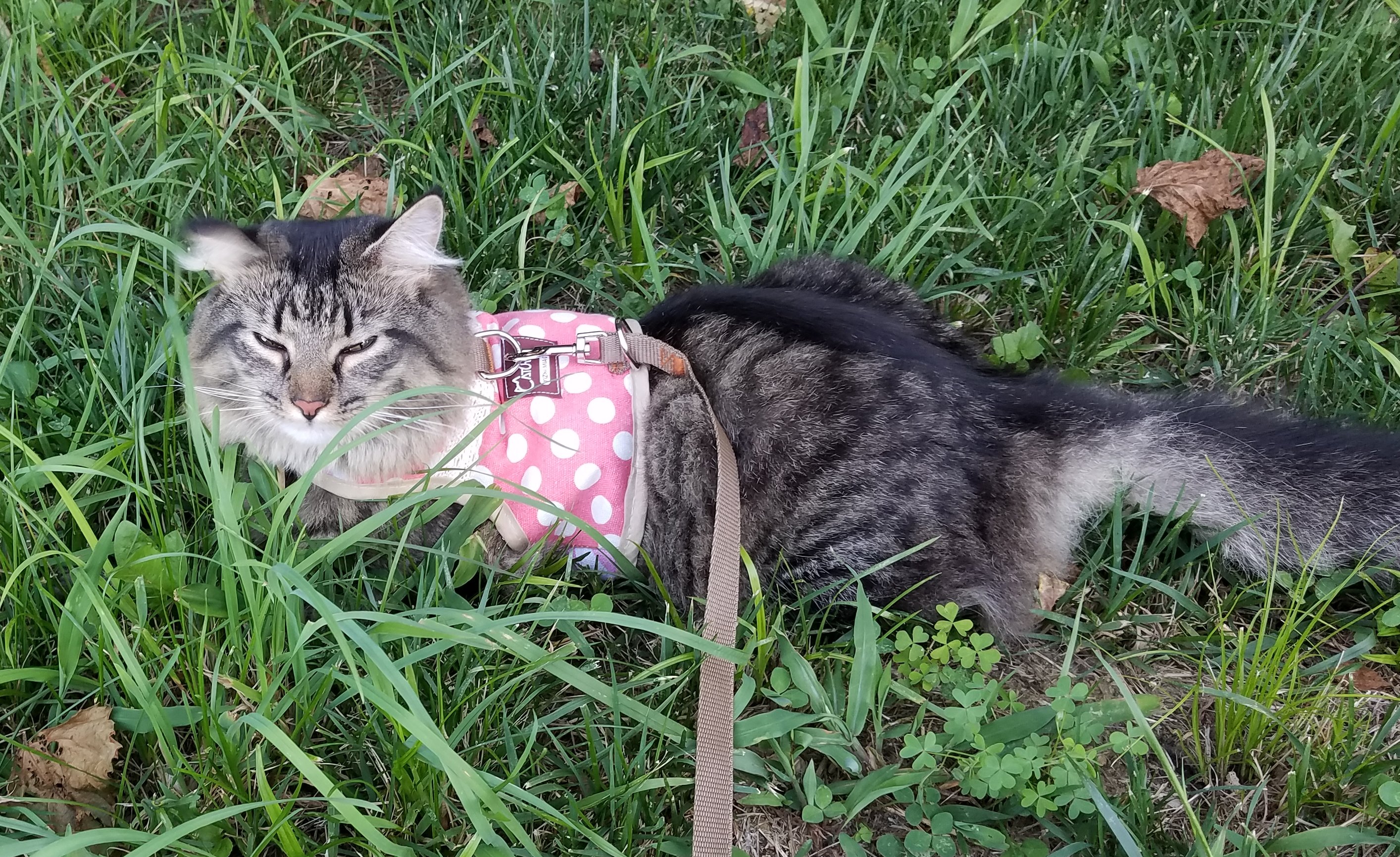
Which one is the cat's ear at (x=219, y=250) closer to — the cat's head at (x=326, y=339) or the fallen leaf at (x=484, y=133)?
the cat's head at (x=326, y=339)

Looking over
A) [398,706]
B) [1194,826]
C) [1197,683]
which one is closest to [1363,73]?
[1197,683]

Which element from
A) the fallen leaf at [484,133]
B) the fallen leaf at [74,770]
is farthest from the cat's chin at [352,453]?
the fallen leaf at [484,133]

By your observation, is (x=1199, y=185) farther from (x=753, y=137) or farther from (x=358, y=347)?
(x=358, y=347)

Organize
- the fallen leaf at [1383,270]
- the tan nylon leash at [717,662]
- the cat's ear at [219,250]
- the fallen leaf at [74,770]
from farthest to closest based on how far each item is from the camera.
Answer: the fallen leaf at [1383,270], the cat's ear at [219,250], the fallen leaf at [74,770], the tan nylon leash at [717,662]

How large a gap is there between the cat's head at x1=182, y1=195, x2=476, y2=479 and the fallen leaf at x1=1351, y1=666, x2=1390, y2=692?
2.14 meters

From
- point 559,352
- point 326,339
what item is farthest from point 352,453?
point 559,352

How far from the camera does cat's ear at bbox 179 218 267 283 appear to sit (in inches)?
81.7

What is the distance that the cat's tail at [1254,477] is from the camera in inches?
83.0


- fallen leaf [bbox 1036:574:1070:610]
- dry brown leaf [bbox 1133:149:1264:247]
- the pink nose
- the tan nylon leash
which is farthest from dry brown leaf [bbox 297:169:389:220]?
dry brown leaf [bbox 1133:149:1264:247]

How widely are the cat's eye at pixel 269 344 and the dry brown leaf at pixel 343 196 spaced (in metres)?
0.94

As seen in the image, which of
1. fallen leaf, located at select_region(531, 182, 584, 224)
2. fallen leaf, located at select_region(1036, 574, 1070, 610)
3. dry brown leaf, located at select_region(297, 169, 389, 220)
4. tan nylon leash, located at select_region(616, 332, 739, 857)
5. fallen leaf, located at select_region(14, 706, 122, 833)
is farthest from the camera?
dry brown leaf, located at select_region(297, 169, 389, 220)

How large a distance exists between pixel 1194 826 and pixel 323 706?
1.61m

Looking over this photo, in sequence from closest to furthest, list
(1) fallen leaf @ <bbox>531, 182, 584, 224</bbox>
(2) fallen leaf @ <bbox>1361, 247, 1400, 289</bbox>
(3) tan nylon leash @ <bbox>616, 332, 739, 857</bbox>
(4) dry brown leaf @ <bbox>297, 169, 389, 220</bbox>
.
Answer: (3) tan nylon leash @ <bbox>616, 332, 739, 857</bbox> → (2) fallen leaf @ <bbox>1361, 247, 1400, 289</bbox> → (1) fallen leaf @ <bbox>531, 182, 584, 224</bbox> → (4) dry brown leaf @ <bbox>297, 169, 389, 220</bbox>

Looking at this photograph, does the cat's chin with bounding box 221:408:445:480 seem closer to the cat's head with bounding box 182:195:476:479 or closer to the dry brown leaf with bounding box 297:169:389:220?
the cat's head with bounding box 182:195:476:479
